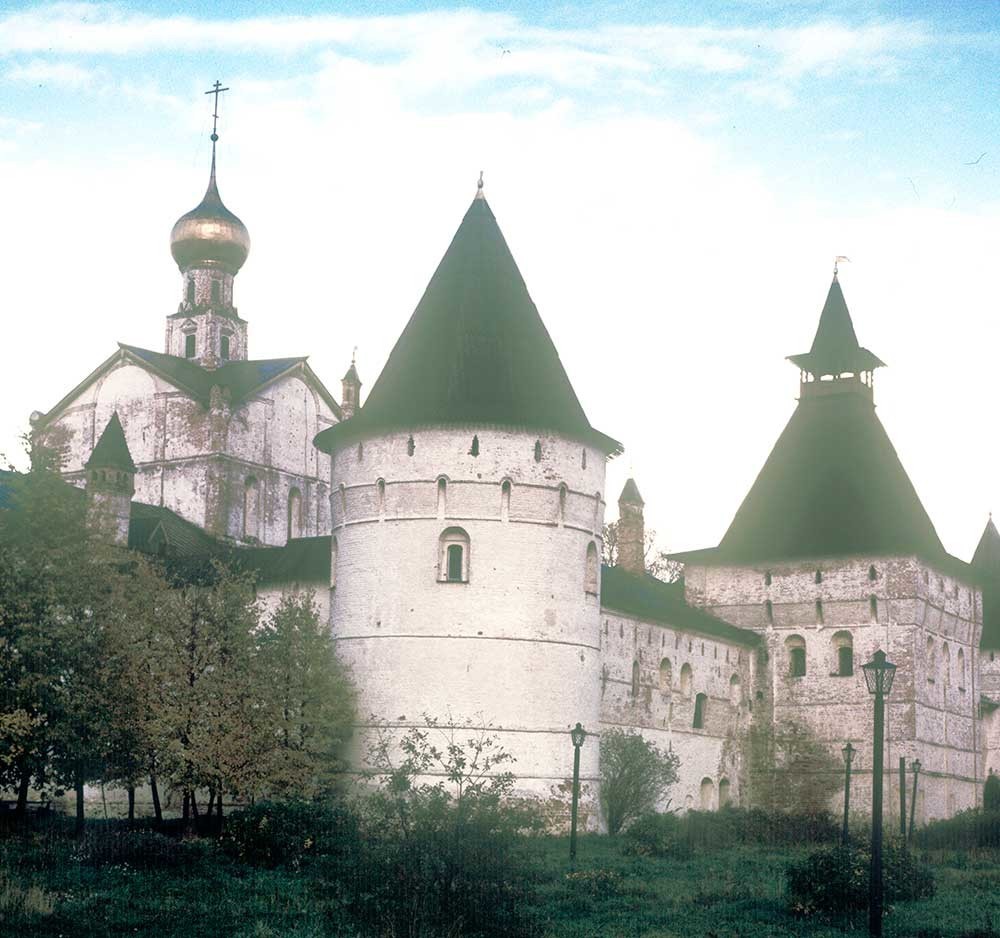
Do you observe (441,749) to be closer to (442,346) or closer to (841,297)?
(442,346)

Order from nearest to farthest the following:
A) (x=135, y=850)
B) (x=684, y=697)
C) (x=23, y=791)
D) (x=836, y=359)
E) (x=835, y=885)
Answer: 1. (x=835, y=885)
2. (x=135, y=850)
3. (x=23, y=791)
4. (x=684, y=697)
5. (x=836, y=359)

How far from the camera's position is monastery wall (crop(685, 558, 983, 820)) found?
39.1m

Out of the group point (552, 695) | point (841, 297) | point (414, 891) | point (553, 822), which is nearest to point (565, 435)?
point (552, 695)

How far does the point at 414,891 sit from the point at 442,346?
15494mm

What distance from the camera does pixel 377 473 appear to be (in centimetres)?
3055

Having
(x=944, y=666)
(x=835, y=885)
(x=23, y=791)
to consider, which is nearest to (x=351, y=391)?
(x=944, y=666)

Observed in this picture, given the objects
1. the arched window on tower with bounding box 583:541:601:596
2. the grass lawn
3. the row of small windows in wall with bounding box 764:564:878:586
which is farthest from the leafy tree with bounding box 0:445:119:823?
the row of small windows in wall with bounding box 764:564:878:586

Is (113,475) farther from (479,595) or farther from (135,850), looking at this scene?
(135,850)

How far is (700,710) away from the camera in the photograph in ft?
127

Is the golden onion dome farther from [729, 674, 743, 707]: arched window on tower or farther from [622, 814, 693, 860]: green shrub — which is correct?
[622, 814, 693, 860]: green shrub

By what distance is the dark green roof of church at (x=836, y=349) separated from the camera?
1753 inches

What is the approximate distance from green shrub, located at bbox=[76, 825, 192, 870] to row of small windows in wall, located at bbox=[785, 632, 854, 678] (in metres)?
20.6

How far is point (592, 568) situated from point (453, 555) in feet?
9.88

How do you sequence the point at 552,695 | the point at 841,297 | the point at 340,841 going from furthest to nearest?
1. the point at 841,297
2. the point at 552,695
3. the point at 340,841
